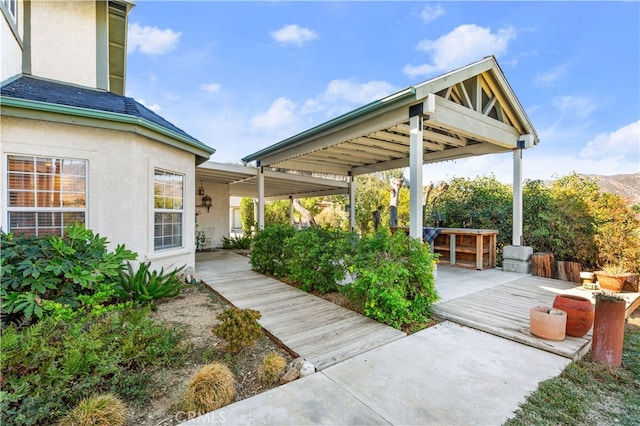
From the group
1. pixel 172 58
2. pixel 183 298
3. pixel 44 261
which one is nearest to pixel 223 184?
pixel 172 58

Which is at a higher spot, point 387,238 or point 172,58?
point 172,58

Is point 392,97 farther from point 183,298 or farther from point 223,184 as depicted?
point 223,184

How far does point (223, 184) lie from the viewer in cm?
1273

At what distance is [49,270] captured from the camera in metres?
3.82

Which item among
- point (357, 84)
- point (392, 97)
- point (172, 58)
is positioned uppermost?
point (357, 84)

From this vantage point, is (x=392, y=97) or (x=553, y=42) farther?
(x=553, y=42)

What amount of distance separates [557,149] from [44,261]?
18.9 meters

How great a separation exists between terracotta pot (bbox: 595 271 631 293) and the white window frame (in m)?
8.90

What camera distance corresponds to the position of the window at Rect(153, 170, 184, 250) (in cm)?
604

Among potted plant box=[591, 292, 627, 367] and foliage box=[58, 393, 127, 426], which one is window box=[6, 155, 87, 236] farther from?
potted plant box=[591, 292, 627, 367]

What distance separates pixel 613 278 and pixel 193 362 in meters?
7.27

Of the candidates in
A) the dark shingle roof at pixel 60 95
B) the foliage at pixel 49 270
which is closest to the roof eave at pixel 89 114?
the dark shingle roof at pixel 60 95

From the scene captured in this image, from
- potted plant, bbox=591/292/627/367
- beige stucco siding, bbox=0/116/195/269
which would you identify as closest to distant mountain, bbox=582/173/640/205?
potted plant, bbox=591/292/627/367

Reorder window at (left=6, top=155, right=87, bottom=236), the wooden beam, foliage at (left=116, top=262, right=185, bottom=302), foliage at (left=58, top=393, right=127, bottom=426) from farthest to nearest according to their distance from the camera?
the wooden beam < foliage at (left=116, top=262, right=185, bottom=302) < window at (left=6, top=155, right=87, bottom=236) < foliage at (left=58, top=393, right=127, bottom=426)
